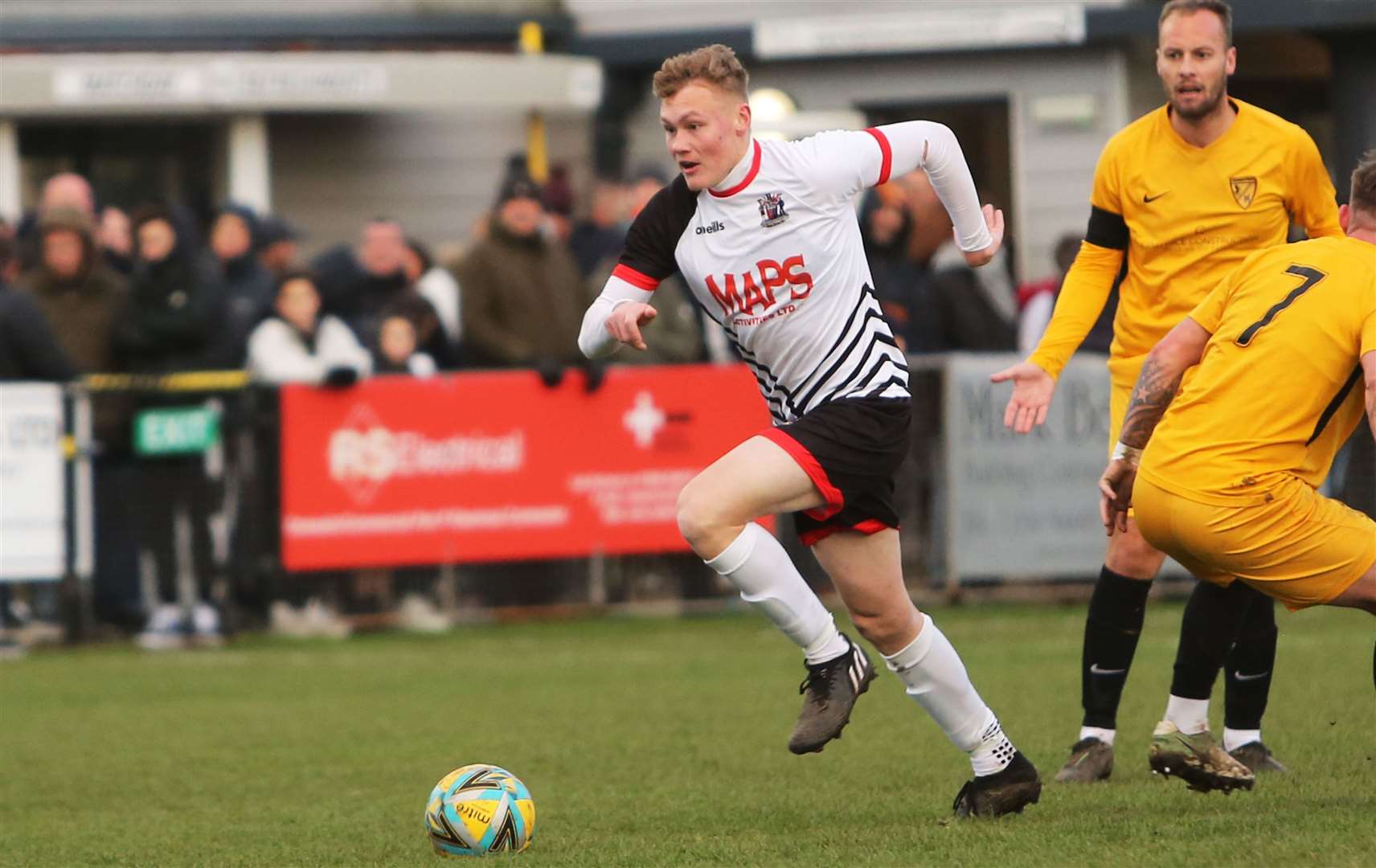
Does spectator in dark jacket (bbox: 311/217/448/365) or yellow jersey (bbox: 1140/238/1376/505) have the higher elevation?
spectator in dark jacket (bbox: 311/217/448/365)

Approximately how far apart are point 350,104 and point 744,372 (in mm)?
6581

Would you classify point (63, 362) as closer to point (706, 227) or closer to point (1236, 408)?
point (706, 227)

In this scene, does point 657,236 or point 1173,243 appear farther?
point 1173,243

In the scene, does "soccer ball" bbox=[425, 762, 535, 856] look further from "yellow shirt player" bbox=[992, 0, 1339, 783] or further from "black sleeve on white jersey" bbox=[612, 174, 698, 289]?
"yellow shirt player" bbox=[992, 0, 1339, 783]

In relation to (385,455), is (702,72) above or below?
above

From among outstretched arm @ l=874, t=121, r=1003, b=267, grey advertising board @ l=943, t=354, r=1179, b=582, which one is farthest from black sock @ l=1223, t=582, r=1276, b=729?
grey advertising board @ l=943, t=354, r=1179, b=582

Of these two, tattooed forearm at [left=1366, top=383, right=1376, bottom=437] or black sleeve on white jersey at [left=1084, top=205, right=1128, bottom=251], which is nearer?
tattooed forearm at [left=1366, top=383, right=1376, bottom=437]

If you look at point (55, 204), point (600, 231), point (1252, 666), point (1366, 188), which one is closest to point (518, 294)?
point (600, 231)

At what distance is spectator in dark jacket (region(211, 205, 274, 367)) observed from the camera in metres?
13.4

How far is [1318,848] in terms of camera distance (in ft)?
18.7

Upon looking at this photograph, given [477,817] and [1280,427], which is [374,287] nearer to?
[477,817]

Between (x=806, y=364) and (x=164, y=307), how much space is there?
744cm

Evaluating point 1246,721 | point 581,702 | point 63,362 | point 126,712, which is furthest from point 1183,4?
point 63,362

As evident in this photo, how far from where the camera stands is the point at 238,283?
13.8 metres
